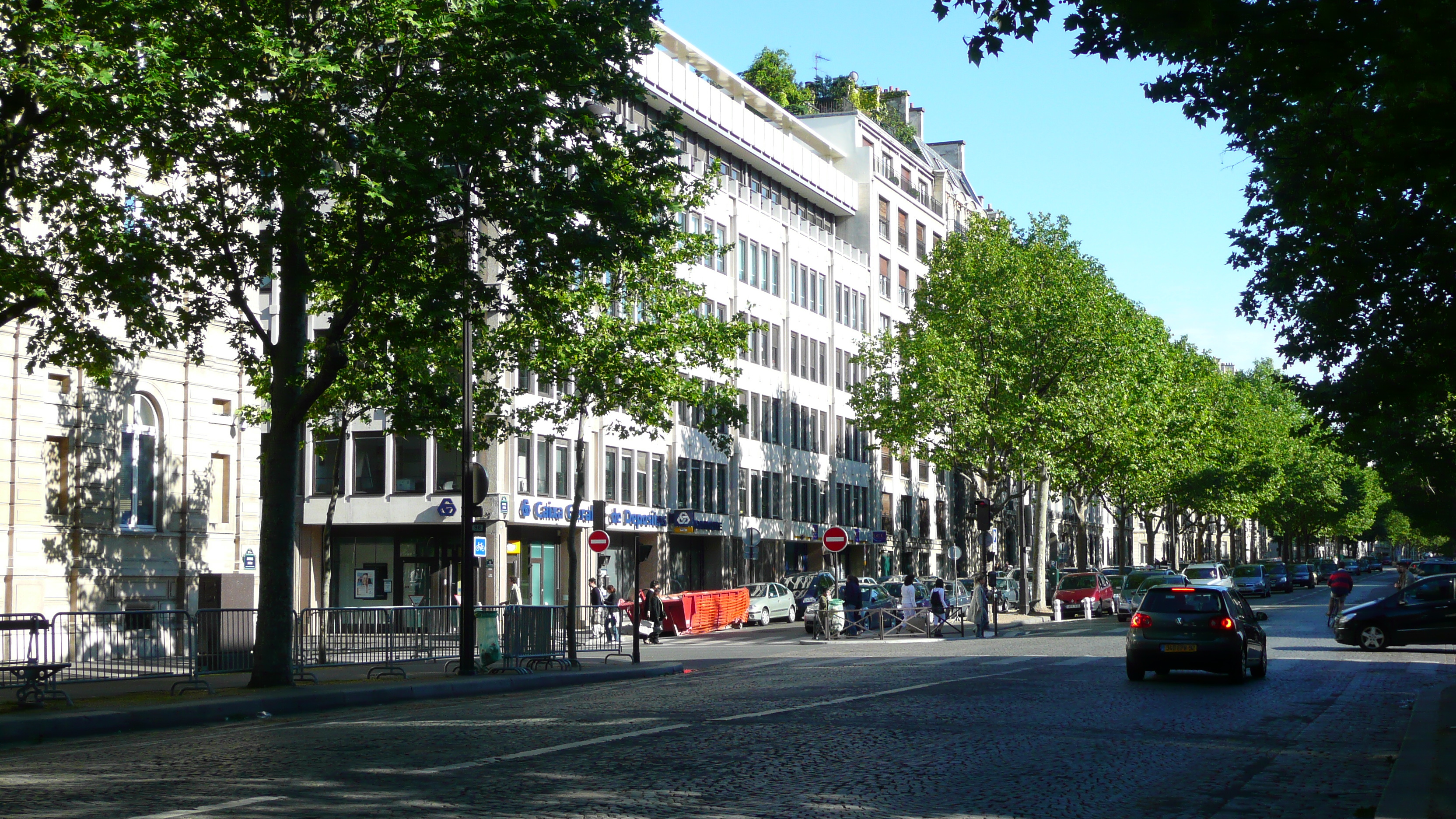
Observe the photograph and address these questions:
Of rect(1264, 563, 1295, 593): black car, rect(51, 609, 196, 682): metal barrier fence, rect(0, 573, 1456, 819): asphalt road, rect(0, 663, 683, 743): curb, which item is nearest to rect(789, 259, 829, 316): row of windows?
rect(1264, 563, 1295, 593): black car

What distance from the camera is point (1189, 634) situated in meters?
21.2

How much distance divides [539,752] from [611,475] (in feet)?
138

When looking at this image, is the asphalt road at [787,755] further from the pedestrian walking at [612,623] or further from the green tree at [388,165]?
the pedestrian walking at [612,623]

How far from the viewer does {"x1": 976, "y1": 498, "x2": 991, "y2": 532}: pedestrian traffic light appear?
143ft

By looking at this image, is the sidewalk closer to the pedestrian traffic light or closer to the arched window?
the arched window

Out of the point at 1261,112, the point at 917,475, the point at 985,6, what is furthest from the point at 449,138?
the point at 917,475

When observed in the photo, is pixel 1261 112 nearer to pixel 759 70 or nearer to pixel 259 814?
pixel 259 814

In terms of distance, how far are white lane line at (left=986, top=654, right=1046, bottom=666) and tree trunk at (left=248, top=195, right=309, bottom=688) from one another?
11.4 meters

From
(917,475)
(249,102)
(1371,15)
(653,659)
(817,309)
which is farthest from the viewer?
(917,475)

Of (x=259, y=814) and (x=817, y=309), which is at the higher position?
(x=817, y=309)

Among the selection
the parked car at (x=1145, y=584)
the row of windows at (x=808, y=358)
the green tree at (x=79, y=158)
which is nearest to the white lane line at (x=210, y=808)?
the green tree at (x=79, y=158)

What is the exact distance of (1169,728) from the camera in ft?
48.5

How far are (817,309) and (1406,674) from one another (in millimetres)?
48502

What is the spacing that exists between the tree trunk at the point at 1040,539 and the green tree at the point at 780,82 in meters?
30.1
